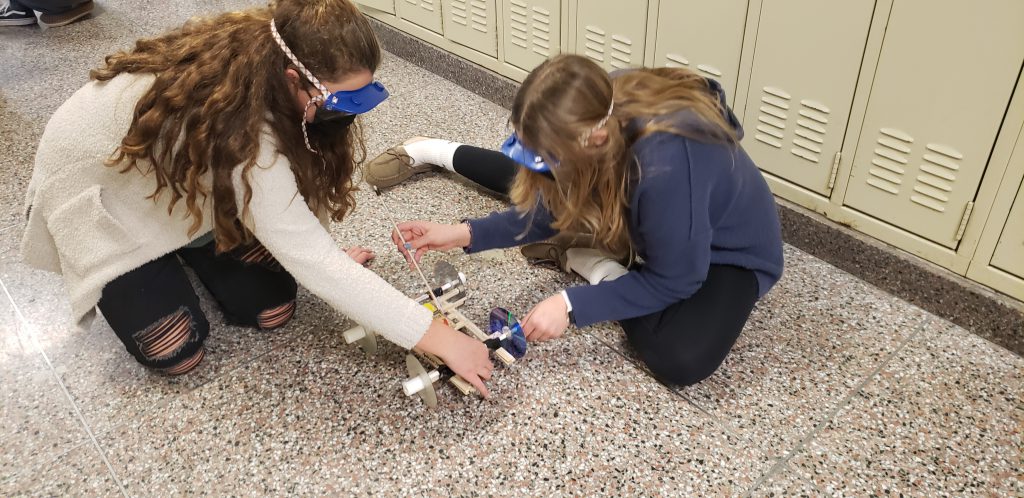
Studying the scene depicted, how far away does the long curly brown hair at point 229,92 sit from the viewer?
106cm

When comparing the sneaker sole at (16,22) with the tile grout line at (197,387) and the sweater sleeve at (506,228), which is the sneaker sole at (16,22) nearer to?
the tile grout line at (197,387)

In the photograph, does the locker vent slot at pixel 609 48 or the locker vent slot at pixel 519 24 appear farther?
the locker vent slot at pixel 519 24

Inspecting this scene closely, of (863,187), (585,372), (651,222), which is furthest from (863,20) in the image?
(585,372)

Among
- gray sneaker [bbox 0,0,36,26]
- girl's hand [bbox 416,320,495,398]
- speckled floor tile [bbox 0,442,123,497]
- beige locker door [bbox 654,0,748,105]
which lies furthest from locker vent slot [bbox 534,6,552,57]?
gray sneaker [bbox 0,0,36,26]

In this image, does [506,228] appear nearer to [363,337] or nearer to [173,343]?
[363,337]

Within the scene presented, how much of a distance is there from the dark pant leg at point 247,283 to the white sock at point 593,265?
1.82 ft

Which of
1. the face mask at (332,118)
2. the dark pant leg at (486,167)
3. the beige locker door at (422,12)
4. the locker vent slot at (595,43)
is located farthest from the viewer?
the beige locker door at (422,12)

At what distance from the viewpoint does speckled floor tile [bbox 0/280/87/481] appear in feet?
4.07

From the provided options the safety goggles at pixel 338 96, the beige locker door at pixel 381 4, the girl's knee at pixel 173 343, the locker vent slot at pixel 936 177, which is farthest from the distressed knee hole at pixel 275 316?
the beige locker door at pixel 381 4

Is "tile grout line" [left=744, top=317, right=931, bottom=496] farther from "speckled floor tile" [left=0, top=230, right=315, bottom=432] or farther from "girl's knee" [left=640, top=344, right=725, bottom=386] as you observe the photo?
"speckled floor tile" [left=0, top=230, right=315, bottom=432]

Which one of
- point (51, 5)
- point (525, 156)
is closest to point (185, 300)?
point (525, 156)

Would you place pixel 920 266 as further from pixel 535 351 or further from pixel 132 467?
pixel 132 467

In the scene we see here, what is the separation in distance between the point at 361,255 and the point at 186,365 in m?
0.41

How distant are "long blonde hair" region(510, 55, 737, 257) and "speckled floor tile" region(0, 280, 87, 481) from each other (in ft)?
2.78
